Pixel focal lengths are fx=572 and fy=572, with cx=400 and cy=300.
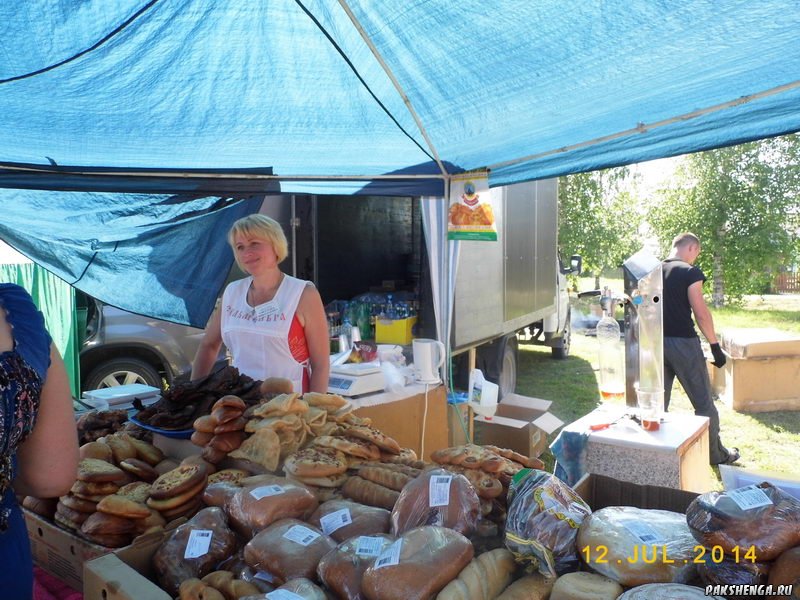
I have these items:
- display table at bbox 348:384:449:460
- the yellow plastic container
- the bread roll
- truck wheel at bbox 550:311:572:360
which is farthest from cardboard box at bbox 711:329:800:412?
the bread roll

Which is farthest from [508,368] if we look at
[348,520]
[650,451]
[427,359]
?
[348,520]

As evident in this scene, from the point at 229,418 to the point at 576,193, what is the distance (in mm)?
18312

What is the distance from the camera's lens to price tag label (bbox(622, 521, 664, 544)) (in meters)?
1.21

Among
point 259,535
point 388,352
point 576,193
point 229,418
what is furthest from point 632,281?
point 576,193

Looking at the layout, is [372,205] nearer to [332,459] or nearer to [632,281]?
[632,281]

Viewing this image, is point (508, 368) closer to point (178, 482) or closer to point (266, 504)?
point (178, 482)

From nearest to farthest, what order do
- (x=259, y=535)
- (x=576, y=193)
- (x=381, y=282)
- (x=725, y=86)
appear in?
1. (x=259, y=535)
2. (x=725, y=86)
3. (x=381, y=282)
4. (x=576, y=193)

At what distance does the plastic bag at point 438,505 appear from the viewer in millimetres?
1368

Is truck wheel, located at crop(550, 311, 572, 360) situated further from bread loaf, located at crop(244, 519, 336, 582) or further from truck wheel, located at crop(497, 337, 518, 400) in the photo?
bread loaf, located at crop(244, 519, 336, 582)

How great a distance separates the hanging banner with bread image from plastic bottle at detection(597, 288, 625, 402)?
2.86ft

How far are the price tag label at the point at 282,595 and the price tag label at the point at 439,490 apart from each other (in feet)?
1.27

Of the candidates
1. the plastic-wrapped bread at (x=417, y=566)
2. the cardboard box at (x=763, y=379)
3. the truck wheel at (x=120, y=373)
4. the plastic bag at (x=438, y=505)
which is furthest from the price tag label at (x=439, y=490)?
the cardboard box at (x=763, y=379)

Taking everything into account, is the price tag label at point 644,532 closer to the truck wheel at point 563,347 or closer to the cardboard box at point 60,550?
the cardboard box at point 60,550

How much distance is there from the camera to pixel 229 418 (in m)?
2.00
